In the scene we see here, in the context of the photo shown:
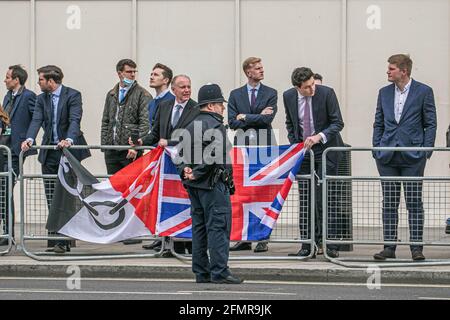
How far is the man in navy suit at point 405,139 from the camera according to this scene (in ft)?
43.0

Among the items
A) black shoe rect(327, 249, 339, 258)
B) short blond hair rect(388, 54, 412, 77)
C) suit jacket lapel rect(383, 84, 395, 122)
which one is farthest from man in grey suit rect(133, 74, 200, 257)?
short blond hair rect(388, 54, 412, 77)

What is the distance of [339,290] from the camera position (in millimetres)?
11836

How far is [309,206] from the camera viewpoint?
1334cm

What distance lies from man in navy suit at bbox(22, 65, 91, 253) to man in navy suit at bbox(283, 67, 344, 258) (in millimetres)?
2592

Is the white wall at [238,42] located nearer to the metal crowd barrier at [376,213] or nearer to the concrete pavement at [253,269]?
the concrete pavement at [253,269]

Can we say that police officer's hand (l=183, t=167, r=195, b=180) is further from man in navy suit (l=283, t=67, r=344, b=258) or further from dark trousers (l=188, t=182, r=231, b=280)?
man in navy suit (l=283, t=67, r=344, b=258)

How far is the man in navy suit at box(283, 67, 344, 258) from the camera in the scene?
43.9 feet

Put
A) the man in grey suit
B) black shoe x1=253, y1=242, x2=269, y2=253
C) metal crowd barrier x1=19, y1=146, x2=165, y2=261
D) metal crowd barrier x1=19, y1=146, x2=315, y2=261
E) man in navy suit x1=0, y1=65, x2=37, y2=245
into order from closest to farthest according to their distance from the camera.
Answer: metal crowd barrier x1=19, y1=146, x2=315, y2=261 < the man in grey suit < metal crowd barrier x1=19, y1=146, x2=165, y2=261 < black shoe x1=253, y1=242, x2=269, y2=253 < man in navy suit x1=0, y1=65, x2=37, y2=245

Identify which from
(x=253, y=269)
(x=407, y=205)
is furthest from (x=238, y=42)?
(x=253, y=269)

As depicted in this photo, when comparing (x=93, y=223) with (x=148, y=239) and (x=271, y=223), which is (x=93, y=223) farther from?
(x=271, y=223)

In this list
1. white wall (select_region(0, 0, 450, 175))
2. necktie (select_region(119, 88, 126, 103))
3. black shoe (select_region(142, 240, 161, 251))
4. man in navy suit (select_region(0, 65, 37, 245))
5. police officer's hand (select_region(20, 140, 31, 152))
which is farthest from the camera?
white wall (select_region(0, 0, 450, 175))

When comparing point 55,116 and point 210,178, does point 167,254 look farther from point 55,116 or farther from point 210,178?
point 55,116

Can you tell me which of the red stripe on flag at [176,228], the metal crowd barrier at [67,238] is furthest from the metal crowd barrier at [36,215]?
the red stripe on flag at [176,228]

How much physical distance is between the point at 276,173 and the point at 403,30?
16.2ft
